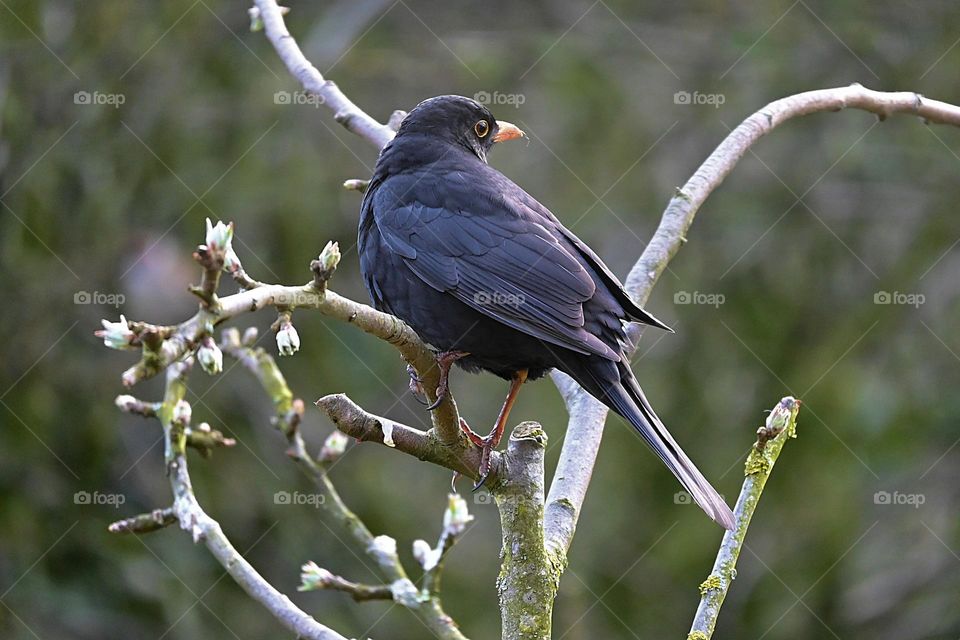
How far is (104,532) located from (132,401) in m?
3.36

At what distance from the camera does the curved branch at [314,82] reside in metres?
4.62

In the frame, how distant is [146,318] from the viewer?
741 centimetres

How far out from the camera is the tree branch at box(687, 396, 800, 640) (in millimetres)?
3146

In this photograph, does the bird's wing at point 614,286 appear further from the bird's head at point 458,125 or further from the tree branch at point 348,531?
the tree branch at point 348,531

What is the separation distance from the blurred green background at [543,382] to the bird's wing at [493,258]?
2992 mm

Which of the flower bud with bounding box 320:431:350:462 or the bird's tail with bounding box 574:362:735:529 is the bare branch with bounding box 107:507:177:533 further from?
the bird's tail with bounding box 574:362:735:529

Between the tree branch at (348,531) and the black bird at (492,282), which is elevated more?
A: the black bird at (492,282)

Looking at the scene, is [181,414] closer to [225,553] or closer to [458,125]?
[225,553]

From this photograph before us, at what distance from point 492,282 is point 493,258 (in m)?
0.13

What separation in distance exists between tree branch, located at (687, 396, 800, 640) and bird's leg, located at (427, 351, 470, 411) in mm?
859

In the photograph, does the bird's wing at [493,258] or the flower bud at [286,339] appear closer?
the flower bud at [286,339]

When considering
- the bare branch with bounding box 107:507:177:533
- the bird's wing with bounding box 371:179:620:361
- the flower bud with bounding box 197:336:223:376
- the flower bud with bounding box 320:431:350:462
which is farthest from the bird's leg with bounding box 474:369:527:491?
the bare branch with bounding box 107:507:177:533

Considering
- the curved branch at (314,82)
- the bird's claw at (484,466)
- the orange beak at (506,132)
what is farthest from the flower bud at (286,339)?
the orange beak at (506,132)

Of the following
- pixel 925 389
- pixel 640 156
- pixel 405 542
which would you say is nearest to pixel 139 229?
pixel 405 542
